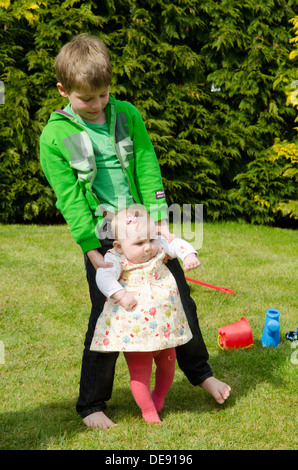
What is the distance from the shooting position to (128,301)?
221 centimetres

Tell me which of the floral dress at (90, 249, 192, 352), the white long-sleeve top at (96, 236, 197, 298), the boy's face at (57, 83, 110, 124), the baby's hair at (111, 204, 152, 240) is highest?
the boy's face at (57, 83, 110, 124)

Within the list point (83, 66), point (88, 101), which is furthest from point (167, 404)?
point (83, 66)

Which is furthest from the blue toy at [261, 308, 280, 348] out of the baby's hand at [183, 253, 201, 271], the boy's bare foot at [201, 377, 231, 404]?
the baby's hand at [183, 253, 201, 271]

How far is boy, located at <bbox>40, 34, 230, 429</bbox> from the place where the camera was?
87.0 inches

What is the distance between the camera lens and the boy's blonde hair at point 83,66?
214 cm

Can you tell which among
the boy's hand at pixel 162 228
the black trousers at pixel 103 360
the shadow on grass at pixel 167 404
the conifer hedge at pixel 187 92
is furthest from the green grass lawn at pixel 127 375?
the conifer hedge at pixel 187 92

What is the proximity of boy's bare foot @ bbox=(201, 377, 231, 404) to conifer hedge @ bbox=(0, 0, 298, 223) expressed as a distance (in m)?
5.63

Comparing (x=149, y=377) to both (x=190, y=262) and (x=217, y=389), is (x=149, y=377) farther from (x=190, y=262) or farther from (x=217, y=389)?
(x=190, y=262)

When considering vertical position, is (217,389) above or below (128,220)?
below

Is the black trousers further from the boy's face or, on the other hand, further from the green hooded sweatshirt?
the boy's face

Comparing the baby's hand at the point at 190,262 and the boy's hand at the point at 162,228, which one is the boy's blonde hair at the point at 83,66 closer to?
the boy's hand at the point at 162,228

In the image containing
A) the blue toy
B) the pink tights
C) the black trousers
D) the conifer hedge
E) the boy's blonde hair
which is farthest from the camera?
the conifer hedge

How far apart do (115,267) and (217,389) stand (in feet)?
3.06

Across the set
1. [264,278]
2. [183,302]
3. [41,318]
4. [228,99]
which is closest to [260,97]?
[228,99]
